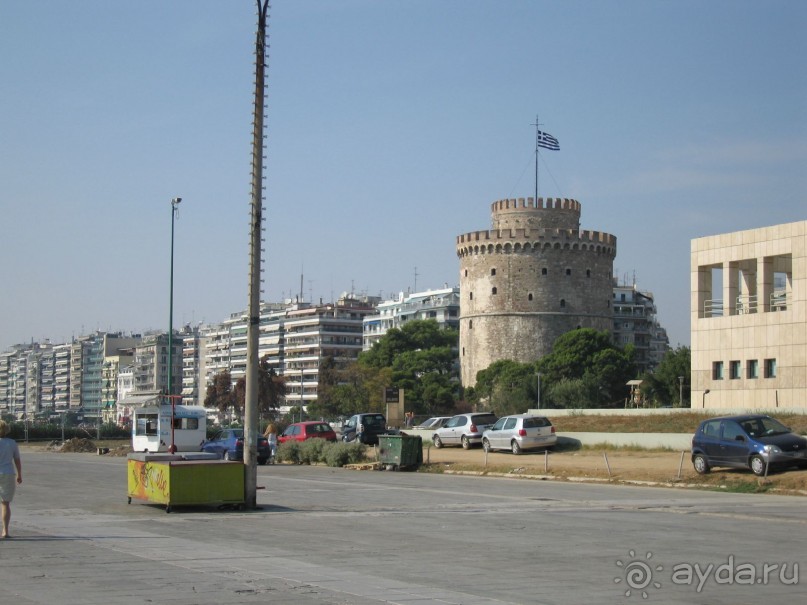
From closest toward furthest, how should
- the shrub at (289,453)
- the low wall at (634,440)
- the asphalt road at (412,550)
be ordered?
the asphalt road at (412,550) < the low wall at (634,440) < the shrub at (289,453)

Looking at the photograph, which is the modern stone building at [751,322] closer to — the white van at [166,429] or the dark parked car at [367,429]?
the dark parked car at [367,429]

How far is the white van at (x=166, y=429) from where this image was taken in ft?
131

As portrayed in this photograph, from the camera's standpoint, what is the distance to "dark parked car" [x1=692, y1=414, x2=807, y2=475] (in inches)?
965

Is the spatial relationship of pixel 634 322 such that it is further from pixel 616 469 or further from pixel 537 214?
pixel 616 469

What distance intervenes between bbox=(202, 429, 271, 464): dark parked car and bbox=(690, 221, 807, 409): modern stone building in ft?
65.6

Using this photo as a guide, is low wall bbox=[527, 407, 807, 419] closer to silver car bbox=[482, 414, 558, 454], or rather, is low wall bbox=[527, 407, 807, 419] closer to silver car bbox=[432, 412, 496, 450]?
silver car bbox=[482, 414, 558, 454]

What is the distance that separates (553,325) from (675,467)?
73.6m

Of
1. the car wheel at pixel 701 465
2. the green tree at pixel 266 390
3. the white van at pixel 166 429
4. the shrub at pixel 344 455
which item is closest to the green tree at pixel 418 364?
the green tree at pixel 266 390

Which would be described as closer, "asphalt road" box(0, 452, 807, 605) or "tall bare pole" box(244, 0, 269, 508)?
"asphalt road" box(0, 452, 807, 605)

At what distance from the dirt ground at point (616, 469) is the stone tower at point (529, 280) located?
6148cm

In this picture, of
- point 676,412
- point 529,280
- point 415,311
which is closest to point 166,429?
point 676,412

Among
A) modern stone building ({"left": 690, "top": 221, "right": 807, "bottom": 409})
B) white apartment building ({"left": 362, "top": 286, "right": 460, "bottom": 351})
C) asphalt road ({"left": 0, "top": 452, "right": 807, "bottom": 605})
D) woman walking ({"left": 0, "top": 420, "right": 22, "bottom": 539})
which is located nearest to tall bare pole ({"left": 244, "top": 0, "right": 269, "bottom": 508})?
asphalt road ({"left": 0, "top": 452, "right": 807, "bottom": 605})

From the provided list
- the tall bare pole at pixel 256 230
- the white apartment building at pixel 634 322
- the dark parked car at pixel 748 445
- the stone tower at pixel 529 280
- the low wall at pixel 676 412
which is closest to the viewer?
the tall bare pole at pixel 256 230

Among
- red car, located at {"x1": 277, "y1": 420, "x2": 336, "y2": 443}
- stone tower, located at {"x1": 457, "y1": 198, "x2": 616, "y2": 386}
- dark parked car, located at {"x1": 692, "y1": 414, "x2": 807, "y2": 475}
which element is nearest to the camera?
dark parked car, located at {"x1": 692, "y1": 414, "x2": 807, "y2": 475}
